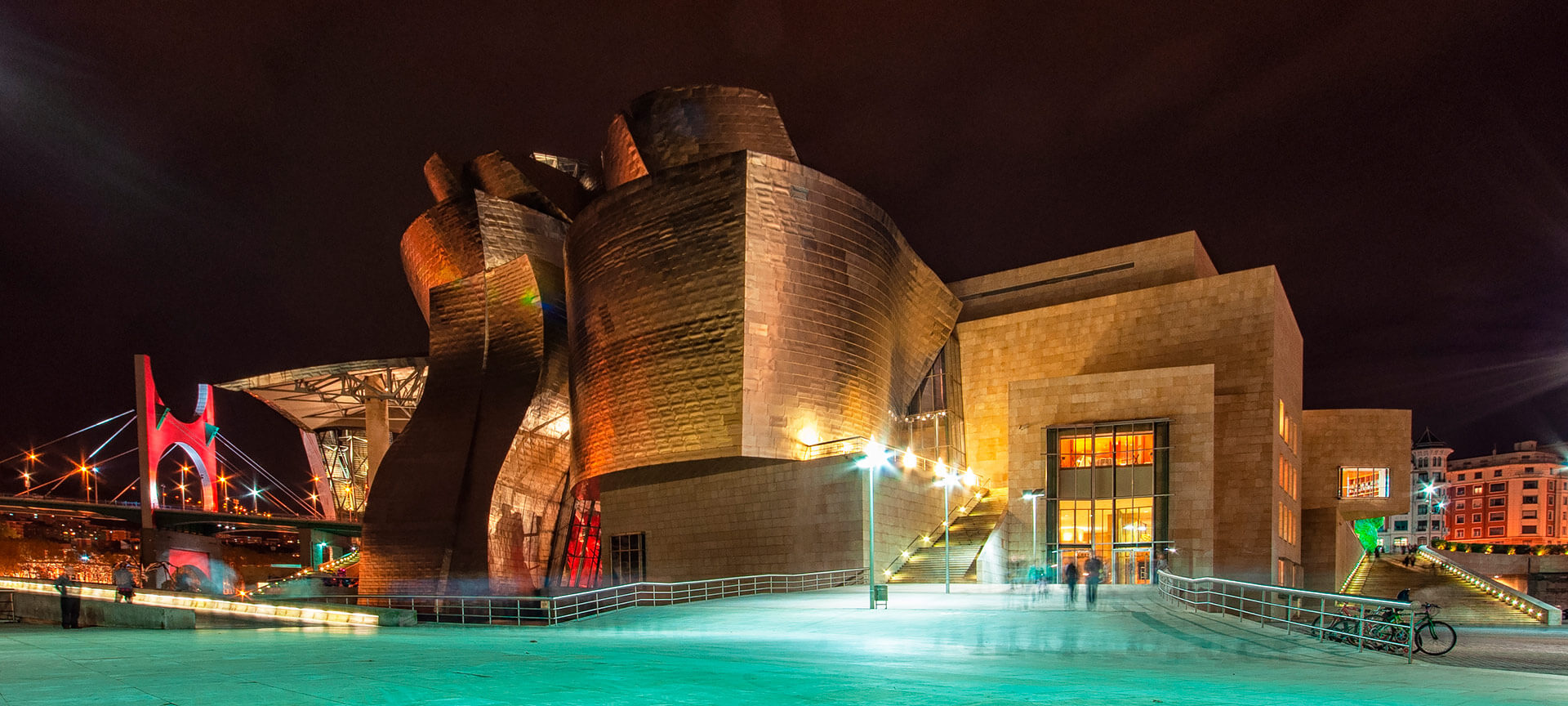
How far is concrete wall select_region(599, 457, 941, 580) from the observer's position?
30.2m

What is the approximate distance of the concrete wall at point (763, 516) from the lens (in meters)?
30.2

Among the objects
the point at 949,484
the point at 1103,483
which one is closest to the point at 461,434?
the point at 949,484

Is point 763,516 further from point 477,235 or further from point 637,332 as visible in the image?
point 477,235

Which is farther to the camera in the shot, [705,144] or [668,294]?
[705,144]

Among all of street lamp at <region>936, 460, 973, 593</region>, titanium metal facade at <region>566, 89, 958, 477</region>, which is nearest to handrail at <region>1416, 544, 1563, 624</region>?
street lamp at <region>936, 460, 973, 593</region>

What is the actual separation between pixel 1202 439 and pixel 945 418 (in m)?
10.6

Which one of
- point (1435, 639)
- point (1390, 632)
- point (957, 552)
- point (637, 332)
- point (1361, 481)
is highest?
point (637, 332)

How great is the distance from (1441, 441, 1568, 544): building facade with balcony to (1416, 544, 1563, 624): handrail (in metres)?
69.6

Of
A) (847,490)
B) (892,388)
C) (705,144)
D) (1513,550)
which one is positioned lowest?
(1513,550)

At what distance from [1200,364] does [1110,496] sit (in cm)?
667

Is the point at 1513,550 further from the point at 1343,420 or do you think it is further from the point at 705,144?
the point at 705,144

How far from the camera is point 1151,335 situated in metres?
38.2

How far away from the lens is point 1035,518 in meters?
32.9

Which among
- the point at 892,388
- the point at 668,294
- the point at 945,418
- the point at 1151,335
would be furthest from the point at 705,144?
the point at 1151,335
